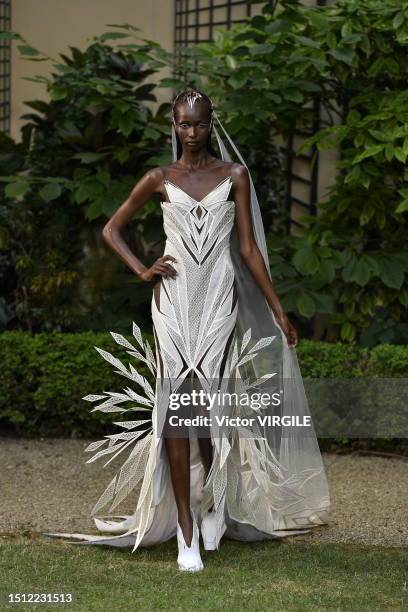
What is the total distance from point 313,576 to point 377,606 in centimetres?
41

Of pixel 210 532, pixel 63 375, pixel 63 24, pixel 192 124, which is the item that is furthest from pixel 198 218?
pixel 63 24

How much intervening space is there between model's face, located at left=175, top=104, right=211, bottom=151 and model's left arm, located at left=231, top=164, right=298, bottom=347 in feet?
0.66

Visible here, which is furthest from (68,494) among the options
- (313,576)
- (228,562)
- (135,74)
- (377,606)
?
(135,74)

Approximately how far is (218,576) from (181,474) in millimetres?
420

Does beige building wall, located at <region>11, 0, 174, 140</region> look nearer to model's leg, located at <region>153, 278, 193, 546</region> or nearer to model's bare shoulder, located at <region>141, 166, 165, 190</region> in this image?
model's bare shoulder, located at <region>141, 166, 165, 190</region>

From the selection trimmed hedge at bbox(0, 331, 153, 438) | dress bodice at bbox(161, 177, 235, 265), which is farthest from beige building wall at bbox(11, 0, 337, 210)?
dress bodice at bbox(161, 177, 235, 265)

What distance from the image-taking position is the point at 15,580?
4.12 metres

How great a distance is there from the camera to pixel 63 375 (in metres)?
6.64

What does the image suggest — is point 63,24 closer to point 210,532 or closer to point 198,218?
point 198,218

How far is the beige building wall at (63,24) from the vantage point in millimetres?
9641

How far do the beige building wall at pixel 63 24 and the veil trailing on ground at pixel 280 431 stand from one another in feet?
17.0

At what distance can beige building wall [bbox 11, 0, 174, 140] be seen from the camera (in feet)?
31.6

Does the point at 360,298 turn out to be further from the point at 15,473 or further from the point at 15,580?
the point at 15,580

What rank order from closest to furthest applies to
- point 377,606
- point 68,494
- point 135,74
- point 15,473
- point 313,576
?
point 377,606 → point 313,576 → point 68,494 → point 15,473 → point 135,74
